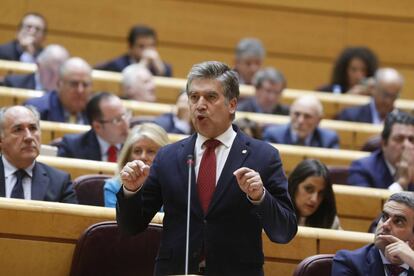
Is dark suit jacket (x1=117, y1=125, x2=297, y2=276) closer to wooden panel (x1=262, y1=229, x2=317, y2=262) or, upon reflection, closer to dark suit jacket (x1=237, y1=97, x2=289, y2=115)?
wooden panel (x1=262, y1=229, x2=317, y2=262)

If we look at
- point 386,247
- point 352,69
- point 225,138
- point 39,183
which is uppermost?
point 352,69

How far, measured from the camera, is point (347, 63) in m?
6.36

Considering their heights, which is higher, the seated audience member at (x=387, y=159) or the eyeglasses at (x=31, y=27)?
the eyeglasses at (x=31, y=27)

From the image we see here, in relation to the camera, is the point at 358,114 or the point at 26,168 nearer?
the point at 26,168

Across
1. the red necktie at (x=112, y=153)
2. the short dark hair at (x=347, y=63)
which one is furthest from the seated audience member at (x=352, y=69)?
the red necktie at (x=112, y=153)

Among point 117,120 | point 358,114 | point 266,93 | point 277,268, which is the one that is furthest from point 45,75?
point 277,268

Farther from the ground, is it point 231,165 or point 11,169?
point 231,165

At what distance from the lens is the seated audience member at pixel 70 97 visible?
5.09m

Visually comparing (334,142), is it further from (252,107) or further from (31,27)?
(31,27)

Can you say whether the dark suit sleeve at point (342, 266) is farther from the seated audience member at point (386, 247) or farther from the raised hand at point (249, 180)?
the raised hand at point (249, 180)

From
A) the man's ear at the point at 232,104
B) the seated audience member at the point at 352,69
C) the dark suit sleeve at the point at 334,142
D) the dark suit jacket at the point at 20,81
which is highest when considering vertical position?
the seated audience member at the point at 352,69

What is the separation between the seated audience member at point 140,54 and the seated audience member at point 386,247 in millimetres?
3377

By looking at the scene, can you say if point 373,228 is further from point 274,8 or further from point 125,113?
point 274,8

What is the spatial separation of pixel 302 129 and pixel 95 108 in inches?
42.4
